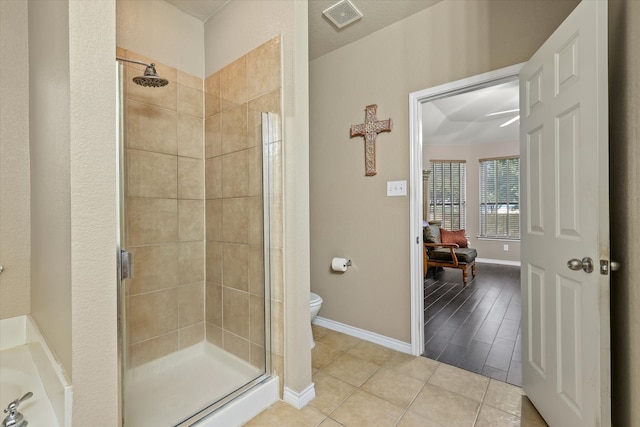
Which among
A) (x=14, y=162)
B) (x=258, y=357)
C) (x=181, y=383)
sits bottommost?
(x=181, y=383)

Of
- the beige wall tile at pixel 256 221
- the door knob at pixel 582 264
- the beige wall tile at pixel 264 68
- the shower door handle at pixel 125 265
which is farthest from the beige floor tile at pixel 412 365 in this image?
the beige wall tile at pixel 264 68

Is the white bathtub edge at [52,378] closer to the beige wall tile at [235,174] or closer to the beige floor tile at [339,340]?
the beige wall tile at [235,174]

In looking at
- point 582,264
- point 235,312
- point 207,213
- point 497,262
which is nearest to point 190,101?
point 207,213

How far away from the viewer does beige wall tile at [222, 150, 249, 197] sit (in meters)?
1.87

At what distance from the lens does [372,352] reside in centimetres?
226

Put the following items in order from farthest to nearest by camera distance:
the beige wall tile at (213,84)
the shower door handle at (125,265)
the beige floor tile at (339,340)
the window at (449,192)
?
the window at (449,192)
the beige floor tile at (339,340)
the beige wall tile at (213,84)
the shower door handle at (125,265)

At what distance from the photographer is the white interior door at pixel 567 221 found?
112 cm

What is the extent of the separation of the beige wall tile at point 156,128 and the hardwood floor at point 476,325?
7.97ft

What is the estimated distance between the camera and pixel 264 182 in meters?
1.75

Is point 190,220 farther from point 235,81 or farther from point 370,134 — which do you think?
point 370,134

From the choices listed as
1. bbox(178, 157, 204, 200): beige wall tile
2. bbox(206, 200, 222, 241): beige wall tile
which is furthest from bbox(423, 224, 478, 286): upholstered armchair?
bbox(178, 157, 204, 200): beige wall tile

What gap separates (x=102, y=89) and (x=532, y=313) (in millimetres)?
2273

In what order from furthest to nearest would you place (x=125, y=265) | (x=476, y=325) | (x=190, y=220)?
(x=476, y=325), (x=190, y=220), (x=125, y=265)

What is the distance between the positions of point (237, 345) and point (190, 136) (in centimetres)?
149
